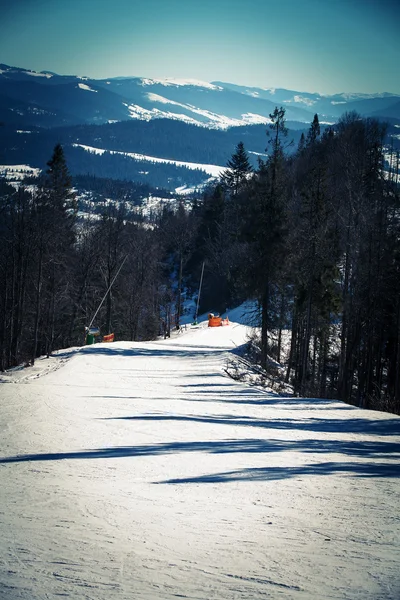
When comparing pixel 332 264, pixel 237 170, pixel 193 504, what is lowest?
pixel 193 504

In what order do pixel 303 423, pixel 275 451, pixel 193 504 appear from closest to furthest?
pixel 193 504, pixel 275 451, pixel 303 423

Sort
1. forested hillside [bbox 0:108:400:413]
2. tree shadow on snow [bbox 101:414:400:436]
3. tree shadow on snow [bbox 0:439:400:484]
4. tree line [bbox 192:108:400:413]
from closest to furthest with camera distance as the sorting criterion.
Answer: tree shadow on snow [bbox 0:439:400:484] → tree shadow on snow [bbox 101:414:400:436] → tree line [bbox 192:108:400:413] → forested hillside [bbox 0:108:400:413]

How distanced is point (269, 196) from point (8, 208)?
19.1 meters

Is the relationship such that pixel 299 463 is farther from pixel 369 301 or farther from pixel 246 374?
pixel 369 301

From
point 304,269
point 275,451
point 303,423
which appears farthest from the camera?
point 304,269

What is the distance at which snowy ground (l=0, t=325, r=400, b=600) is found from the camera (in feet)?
11.3

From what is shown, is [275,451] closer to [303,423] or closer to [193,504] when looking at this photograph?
[193,504]

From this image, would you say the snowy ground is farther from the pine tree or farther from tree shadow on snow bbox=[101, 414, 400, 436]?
the pine tree

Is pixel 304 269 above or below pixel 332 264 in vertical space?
below

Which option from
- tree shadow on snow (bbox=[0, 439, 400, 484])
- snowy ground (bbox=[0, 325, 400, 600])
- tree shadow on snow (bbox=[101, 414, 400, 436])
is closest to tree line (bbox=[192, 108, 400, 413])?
tree shadow on snow (bbox=[101, 414, 400, 436])

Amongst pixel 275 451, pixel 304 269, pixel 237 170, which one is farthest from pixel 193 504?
pixel 237 170

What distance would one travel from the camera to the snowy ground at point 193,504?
136 inches

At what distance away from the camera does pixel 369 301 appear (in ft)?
85.6

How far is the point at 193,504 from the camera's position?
16.8 feet
